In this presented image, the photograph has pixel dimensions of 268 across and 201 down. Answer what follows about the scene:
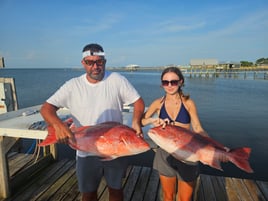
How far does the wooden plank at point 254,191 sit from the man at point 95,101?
2656mm

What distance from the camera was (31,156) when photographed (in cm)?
525

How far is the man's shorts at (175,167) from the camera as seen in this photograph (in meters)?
2.12

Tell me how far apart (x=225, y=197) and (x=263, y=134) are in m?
7.58

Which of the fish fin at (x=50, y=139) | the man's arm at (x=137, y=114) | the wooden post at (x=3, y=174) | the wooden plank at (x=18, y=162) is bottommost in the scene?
the wooden plank at (x=18, y=162)

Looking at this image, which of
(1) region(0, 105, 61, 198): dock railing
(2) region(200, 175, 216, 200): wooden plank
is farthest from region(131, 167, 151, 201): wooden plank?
(1) region(0, 105, 61, 198): dock railing

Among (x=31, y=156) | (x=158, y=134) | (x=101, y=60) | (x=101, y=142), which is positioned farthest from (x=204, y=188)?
(x=31, y=156)

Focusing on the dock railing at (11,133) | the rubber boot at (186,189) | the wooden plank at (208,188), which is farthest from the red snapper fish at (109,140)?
the wooden plank at (208,188)

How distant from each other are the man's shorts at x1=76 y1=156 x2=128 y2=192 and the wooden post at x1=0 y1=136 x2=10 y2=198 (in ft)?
5.68

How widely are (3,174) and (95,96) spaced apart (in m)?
2.40

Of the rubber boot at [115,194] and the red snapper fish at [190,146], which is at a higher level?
the red snapper fish at [190,146]

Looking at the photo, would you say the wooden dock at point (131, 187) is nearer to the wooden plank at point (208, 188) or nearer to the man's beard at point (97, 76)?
the wooden plank at point (208, 188)

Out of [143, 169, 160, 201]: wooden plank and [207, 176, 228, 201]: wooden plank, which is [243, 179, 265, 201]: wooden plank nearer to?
[207, 176, 228, 201]: wooden plank

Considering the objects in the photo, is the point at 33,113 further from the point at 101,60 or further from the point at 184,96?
the point at 184,96

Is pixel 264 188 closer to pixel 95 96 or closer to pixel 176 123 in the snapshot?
pixel 176 123
